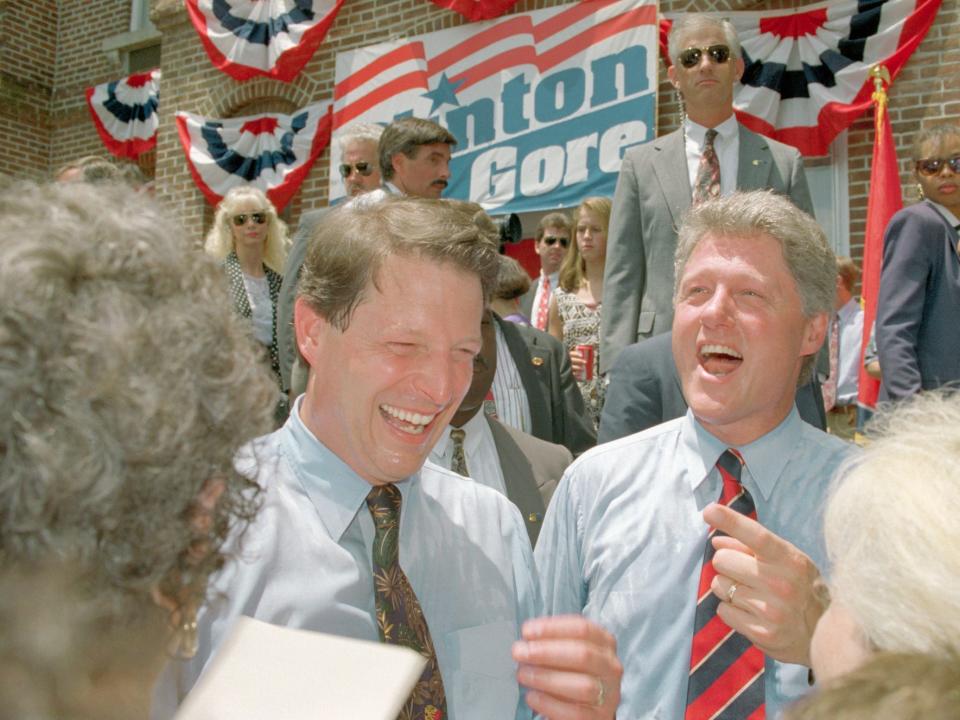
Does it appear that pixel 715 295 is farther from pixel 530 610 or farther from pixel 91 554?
pixel 91 554

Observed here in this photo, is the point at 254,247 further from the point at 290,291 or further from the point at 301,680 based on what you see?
the point at 301,680

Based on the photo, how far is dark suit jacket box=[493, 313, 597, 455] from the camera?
3.26 metres

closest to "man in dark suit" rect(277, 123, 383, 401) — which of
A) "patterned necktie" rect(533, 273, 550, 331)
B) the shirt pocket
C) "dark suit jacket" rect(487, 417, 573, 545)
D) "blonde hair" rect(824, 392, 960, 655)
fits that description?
"dark suit jacket" rect(487, 417, 573, 545)

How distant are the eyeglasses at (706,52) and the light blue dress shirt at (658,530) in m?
2.04

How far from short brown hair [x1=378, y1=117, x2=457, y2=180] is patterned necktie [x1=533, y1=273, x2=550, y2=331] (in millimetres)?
1832

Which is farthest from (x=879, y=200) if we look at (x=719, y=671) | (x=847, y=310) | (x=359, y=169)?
(x=719, y=671)

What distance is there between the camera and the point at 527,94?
7293mm

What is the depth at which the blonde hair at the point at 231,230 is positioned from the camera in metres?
4.82

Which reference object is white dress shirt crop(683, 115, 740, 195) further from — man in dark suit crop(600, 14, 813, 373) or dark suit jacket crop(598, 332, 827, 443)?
dark suit jacket crop(598, 332, 827, 443)

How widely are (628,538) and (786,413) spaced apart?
486mm

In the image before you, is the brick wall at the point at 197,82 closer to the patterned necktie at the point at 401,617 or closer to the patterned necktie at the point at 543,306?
the patterned necktie at the point at 401,617

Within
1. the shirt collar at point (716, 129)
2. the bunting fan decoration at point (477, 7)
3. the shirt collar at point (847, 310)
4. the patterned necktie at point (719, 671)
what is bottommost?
the patterned necktie at point (719, 671)

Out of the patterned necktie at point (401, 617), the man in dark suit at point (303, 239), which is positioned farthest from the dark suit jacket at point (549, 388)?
the patterned necktie at point (401, 617)

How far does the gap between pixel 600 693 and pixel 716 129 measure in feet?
9.33
